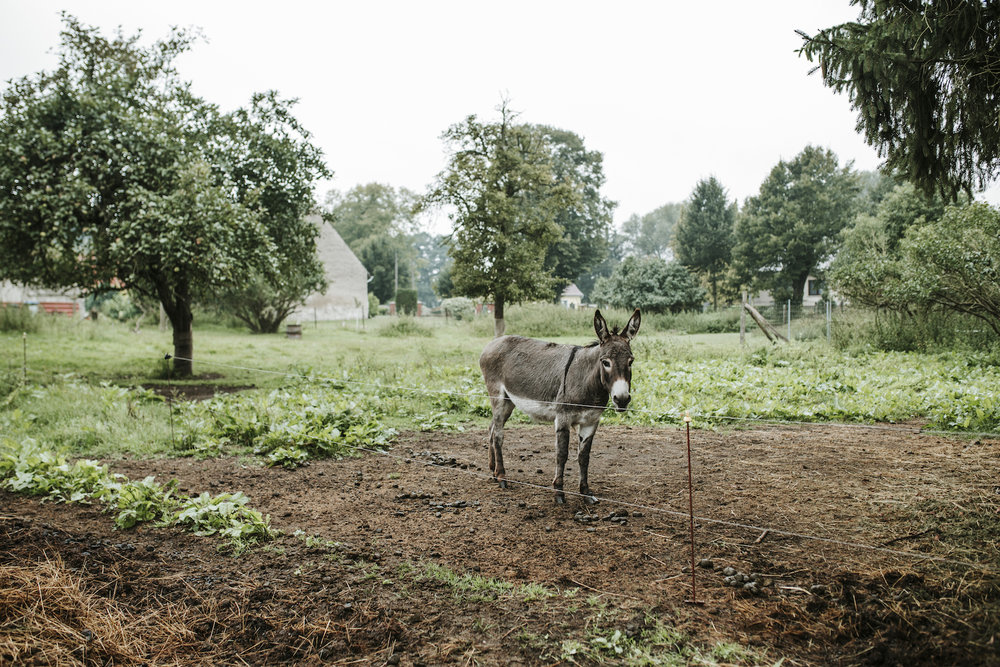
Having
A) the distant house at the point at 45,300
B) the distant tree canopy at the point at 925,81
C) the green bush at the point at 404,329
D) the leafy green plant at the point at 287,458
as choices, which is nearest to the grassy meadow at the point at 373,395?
the leafy green plant at the point at 287,458

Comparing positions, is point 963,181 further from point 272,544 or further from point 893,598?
point 272,544

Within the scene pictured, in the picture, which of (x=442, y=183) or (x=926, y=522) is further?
(x=442, y=183)

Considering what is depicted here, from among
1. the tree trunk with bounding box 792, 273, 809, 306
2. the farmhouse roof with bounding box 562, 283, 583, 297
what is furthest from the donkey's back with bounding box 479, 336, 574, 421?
the farmhouse roof with bounding box 562, 283, 583, 297

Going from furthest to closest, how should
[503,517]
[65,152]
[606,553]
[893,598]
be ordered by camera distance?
[65,152]
[503,517]
[606,553]
[893,598]

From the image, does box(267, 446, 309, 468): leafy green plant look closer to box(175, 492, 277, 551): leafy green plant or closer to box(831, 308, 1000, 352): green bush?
box(175, 492, 277, 551): leafy green plant

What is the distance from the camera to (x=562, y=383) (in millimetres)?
5945

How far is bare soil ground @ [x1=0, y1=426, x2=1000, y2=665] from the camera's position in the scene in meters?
3.31

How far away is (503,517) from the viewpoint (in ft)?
17.7

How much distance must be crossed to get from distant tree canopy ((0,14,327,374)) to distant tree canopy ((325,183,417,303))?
137 feet

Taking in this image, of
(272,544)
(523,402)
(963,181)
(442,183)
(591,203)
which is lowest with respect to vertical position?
(272,544)

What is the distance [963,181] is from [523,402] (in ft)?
17.2

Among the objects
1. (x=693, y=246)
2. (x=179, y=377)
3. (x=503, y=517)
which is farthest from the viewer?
(x=693, y=246)

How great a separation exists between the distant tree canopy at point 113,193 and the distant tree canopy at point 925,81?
11.4 meters

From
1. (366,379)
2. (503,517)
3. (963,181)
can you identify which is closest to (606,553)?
(503,517)
